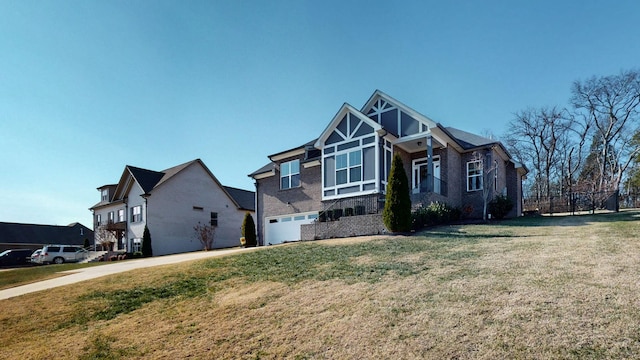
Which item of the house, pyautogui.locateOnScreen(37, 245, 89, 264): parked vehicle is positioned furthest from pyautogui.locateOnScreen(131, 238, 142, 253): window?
the house

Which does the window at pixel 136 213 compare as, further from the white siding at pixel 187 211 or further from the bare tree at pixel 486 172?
the bare tree at pixel 486 172

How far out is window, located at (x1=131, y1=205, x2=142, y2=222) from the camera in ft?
107

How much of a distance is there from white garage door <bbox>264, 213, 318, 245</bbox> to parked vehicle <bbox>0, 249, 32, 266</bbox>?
2482cm

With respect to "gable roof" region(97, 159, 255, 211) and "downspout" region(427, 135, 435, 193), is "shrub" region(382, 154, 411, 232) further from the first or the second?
"gable roof" region(97, 159, 255, 211)

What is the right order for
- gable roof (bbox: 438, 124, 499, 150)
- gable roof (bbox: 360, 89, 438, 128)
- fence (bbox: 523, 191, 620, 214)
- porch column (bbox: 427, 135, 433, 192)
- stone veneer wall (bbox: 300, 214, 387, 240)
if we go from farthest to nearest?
fence (bbox: 523, 191, 620, 214), gable roof (bbox: 438, 124, 499, 150), gable roof (bbox: 360, 89, 438, 128), porch column (bbox: 427, 135, 433, 192), stone veneer wall (bbox: 300, 214, 387, 240)

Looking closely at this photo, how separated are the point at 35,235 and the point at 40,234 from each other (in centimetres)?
57

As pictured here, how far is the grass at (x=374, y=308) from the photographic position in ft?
16.3

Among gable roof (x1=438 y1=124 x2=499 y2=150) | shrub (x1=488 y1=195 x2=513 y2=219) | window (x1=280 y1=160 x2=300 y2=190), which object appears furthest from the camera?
window (x1=280 y1=160 x2=300 y2=190)

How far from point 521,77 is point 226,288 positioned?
595 inches

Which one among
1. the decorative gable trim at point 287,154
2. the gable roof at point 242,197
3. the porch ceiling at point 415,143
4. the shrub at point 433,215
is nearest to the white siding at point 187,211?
the gable roof at point 242,197

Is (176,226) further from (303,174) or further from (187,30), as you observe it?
(187,30)

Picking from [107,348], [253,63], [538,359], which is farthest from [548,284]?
[253,63]

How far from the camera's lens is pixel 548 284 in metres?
6.47

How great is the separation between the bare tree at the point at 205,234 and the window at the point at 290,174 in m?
8.82
